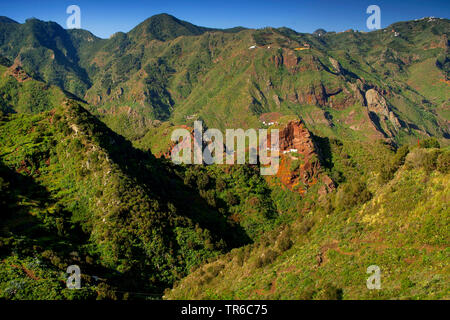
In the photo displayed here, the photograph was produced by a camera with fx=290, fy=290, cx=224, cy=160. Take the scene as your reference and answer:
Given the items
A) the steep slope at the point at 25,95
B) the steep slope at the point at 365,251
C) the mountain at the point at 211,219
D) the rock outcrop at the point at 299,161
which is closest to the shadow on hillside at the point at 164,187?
the mountain at the point at 211,219

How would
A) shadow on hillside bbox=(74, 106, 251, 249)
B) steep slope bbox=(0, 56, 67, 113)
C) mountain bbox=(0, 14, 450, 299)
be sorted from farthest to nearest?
1. steep slope bbox=(0, 56, 67, 113)
2. shadow on hillside bbox=(74, 106, 251, 249)
3. mountain bbox=(0, 14, 450, 299)

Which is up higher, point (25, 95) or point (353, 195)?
point (25, 95)

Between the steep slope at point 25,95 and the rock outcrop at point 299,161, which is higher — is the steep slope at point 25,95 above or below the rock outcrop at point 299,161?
above

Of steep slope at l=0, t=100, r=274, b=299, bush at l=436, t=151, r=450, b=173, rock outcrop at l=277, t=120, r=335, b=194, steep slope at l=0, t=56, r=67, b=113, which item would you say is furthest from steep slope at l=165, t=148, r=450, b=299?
steep slope at l=0, t=56, r=67, b=113

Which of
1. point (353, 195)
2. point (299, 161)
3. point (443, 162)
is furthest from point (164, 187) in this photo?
point (443, 162)

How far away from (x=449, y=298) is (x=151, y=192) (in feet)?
177

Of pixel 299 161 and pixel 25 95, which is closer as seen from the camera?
pixel 299 161

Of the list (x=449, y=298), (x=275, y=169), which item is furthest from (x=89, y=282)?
(x=275, y=169)

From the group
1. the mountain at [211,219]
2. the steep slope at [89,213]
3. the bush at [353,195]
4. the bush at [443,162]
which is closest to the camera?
the mountain at [211,219]

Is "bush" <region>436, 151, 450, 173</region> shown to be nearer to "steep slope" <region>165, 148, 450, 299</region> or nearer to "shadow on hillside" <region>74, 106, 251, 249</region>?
"steep slope" <region>165, 148, 450, 299</region>

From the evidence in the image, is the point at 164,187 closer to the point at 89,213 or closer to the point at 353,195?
the point at 89,213

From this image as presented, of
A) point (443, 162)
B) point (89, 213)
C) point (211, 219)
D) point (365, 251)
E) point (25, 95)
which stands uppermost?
point (25, 95)

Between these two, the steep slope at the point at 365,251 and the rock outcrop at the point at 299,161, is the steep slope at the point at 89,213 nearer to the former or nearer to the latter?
the steep slope at the point at 365,251
